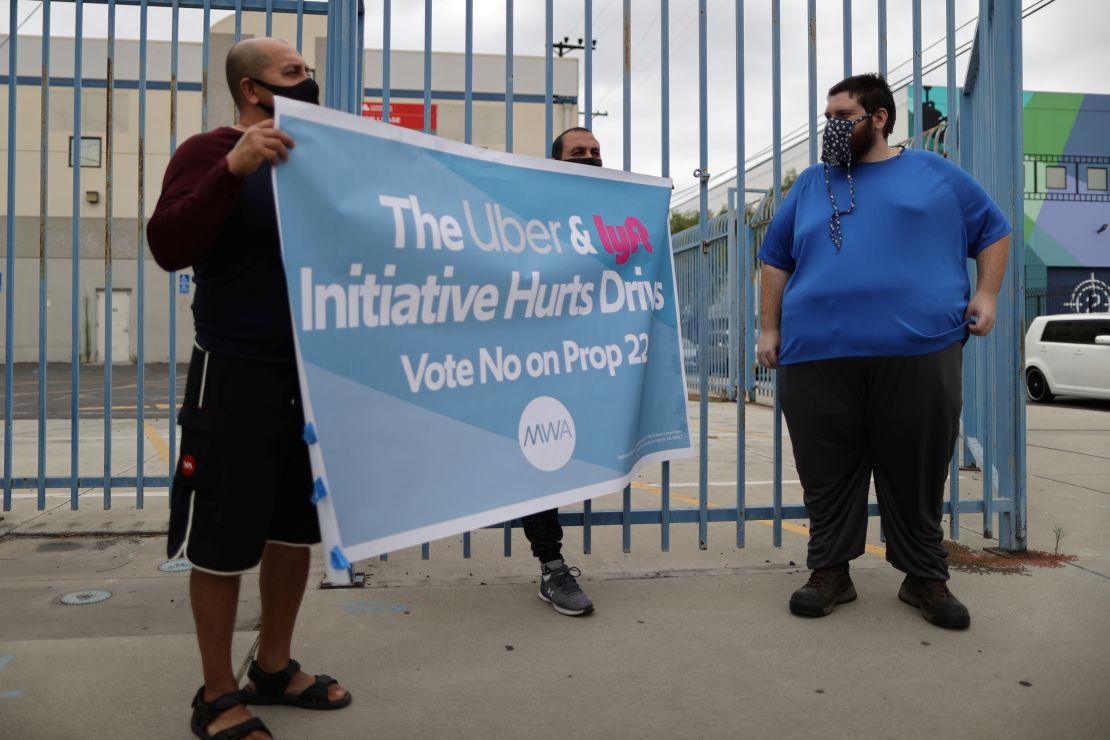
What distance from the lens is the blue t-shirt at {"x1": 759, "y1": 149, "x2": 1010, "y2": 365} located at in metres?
3.08

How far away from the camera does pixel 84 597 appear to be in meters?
3.42

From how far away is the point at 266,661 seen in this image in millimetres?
2463

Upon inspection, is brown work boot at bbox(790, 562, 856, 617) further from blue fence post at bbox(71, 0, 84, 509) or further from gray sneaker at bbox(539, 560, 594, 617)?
blue fence post at bbox(71, 0, 84, 509)

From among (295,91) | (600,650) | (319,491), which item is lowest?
(600,650)

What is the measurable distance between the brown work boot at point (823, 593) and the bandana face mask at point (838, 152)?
1.24 m

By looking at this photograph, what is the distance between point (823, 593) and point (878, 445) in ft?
1.95

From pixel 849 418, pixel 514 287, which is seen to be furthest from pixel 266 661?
pixel 849 418

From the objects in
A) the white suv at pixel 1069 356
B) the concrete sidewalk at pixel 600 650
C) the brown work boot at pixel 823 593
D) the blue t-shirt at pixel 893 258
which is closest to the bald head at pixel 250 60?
the concrete sidewalk at pixel 600 650

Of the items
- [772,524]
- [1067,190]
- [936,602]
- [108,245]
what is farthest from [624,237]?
[1067,190]

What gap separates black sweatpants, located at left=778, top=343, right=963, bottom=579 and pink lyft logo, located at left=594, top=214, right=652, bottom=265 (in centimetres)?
76

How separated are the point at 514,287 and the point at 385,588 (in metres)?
1.46

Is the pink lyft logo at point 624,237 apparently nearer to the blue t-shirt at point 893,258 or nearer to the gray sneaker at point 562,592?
the blue t-shirt at point 893,258

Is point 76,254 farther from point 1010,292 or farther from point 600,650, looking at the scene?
point 1010,292

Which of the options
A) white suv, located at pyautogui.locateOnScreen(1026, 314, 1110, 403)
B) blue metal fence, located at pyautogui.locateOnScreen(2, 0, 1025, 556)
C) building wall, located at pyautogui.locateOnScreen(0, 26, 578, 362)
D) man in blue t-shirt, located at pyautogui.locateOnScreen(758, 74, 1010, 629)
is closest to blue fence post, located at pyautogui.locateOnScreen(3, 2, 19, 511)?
blue metal fence, located at pyautogui.locateOnScreen(2, 0, 1025, 556)
